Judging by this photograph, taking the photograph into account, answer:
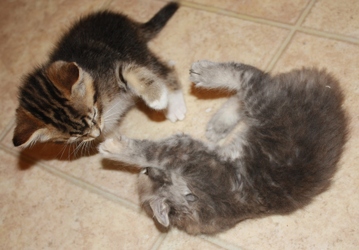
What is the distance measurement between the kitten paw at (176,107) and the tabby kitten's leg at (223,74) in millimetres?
173

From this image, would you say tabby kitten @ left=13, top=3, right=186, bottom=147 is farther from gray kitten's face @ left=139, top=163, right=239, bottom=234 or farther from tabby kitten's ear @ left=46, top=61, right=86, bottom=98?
gray kitten's face @ left=139, top=163, right=239, bottom=234

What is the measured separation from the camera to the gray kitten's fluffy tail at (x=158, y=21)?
6.55 feet

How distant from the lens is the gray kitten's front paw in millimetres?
1670

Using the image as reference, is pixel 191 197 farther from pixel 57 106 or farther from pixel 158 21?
pixel 158 21

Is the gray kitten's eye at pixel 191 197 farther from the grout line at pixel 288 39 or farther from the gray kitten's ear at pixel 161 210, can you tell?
the grout line at pixel 288 39

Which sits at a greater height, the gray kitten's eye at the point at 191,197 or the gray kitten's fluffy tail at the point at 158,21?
the gray kitten's fluffy tail at the point at 158,21

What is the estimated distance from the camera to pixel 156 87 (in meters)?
1.69

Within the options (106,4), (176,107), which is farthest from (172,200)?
(106,4)

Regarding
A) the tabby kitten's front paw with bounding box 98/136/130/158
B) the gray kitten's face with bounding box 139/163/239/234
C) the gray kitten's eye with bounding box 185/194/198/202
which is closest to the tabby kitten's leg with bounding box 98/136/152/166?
the tabby kitten's front paw with bounding box 98/136/130/158

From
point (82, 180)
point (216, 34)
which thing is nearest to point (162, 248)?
point (82, 180)

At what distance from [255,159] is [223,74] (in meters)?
0.39

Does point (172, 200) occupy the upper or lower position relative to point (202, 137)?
upper

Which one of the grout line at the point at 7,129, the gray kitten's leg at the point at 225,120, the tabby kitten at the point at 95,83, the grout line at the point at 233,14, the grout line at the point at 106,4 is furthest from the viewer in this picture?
the grout line at the point at 106,4

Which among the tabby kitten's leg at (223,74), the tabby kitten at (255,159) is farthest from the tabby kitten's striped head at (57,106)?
the tabby kitten's leg at (223,74)
